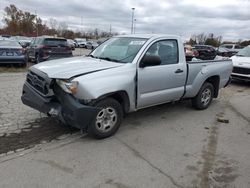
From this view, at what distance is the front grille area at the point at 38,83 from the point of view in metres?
4.55

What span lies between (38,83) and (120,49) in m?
1.77

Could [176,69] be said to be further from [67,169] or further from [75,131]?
[67,169]

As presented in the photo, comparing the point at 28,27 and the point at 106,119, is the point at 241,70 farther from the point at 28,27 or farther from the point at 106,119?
the point at 28,27

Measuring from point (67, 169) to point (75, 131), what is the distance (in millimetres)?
1460

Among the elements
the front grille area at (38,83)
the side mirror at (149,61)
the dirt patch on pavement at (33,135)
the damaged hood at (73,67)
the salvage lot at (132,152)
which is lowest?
the salvage lot at (132,152)

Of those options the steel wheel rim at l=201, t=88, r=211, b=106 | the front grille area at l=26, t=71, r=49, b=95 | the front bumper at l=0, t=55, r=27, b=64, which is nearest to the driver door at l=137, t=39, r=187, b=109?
the steel wheel rim at l=201, t=88, r=211, b=106

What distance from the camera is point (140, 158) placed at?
4.15 m

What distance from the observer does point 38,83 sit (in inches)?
189

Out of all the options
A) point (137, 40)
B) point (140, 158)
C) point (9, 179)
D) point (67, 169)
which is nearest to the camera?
point (9, 179)

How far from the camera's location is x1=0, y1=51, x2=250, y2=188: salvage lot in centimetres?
355

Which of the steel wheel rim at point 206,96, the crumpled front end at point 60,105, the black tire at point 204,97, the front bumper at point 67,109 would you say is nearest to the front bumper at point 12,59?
the crumpled front end at point 60,105

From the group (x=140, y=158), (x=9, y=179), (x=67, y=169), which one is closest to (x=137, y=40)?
(x=140, y=158)

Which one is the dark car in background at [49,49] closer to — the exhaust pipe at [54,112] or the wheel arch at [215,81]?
the wheel arch at [215,81]

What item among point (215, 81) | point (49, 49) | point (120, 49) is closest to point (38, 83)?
point (120, 49)
